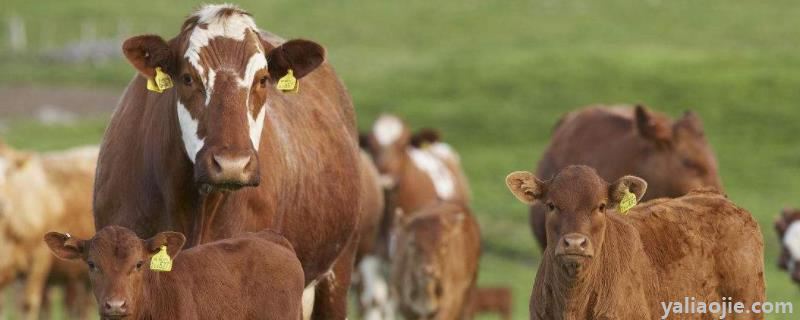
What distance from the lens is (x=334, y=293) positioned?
1208 cm

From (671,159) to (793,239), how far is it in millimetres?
2240

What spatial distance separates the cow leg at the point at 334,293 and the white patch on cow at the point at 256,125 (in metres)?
2.21

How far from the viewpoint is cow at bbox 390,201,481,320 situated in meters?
16.3

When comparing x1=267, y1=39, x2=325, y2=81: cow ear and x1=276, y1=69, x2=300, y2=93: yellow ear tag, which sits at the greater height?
x1=267, y1=39, x2=325, y2=81: cow ear

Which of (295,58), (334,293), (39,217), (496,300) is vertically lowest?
(496,300)

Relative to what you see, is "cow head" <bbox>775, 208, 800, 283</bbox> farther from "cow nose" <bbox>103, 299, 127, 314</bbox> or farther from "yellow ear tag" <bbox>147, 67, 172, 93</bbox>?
"cow nose" <bbox>103, 299, 127, 314</bbox>

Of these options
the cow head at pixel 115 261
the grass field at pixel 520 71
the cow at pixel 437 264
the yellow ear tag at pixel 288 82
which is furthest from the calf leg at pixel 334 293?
the grass field at pixel 520 71

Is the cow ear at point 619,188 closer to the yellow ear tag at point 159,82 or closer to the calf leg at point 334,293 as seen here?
the yellow ear tag at point 159,82

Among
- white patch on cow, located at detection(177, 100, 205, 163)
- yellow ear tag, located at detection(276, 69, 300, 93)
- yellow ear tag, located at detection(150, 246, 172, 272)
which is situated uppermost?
yellow ear tag, located at detection(276, 69, 300, 93)

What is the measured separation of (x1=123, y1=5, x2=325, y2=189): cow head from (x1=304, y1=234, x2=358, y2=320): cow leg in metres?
2.08

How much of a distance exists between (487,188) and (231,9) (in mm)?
29504

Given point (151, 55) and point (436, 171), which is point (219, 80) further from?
point (436, 171)

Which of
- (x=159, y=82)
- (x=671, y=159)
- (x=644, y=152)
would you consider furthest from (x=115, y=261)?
(x=671, y=159)

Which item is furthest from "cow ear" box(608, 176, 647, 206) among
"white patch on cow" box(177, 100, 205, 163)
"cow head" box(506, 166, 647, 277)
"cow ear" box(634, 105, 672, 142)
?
"cow ear" box(634, 105, 672, 142)
